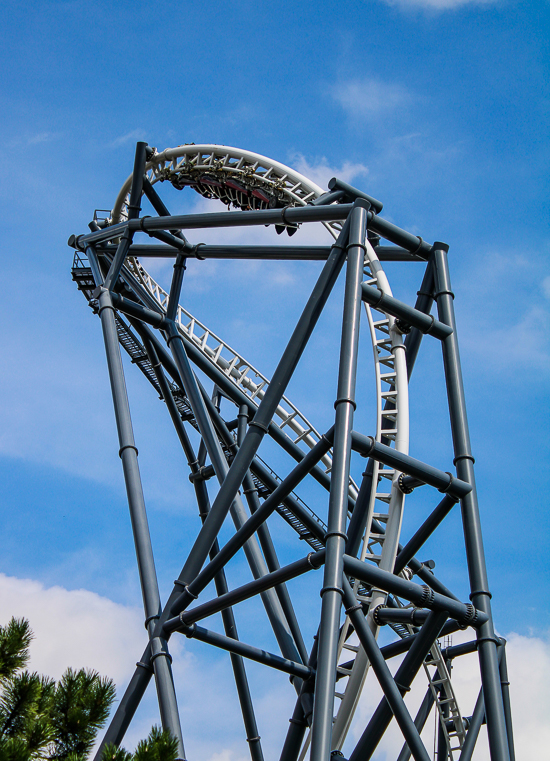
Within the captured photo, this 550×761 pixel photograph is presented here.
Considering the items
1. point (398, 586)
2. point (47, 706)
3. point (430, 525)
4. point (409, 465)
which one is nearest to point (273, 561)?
point (430, 525)

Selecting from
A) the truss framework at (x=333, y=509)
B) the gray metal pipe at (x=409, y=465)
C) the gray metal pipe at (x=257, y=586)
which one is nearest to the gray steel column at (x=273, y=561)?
the truss framework at (x=333, y=509)

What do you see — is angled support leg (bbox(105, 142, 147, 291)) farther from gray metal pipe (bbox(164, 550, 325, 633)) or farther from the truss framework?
gray metal pipe (bbox(164, 550, 325, 633))

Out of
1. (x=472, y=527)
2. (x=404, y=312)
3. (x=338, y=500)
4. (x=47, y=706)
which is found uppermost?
(x=404, y=312)

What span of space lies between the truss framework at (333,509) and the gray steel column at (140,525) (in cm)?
2

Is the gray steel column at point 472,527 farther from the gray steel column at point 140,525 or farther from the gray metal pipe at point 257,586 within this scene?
the gray steel column at point 140,525

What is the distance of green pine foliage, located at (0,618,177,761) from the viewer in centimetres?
545

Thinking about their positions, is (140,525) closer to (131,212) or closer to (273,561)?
(273,561)

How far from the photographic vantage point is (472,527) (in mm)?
8227

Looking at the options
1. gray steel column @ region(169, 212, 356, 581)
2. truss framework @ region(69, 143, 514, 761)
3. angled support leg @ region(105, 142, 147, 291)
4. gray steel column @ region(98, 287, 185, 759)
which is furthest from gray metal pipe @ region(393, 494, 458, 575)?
angled support leg @ region(105, 142, 147, 291)

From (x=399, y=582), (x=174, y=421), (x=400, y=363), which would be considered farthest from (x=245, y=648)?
(x=174, y=421)

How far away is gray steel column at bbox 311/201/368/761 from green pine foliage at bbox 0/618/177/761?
1.50m

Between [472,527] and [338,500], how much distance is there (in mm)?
1614

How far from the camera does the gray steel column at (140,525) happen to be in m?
8.30

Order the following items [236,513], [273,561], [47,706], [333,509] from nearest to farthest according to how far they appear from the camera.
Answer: [47,706] → [333,509] → [236,513] → [273,561]
